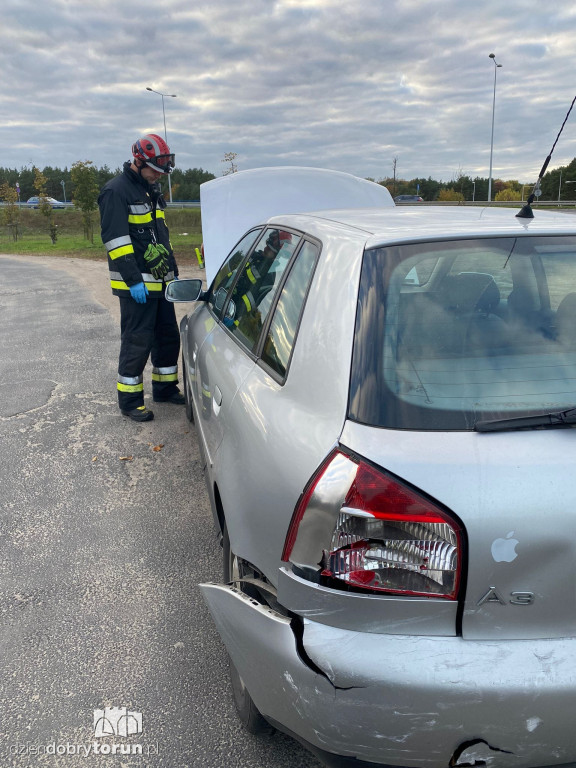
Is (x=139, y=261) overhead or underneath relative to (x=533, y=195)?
underneath

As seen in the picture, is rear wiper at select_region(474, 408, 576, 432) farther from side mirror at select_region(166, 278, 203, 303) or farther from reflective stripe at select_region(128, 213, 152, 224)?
reflective stripe at select_region(128, 213, 152, 224)

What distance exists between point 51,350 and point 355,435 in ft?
22.8

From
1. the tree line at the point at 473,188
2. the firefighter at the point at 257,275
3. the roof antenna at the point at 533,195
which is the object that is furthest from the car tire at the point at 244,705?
the tree line at the point at 473,188

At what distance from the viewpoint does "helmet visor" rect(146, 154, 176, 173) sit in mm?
5079

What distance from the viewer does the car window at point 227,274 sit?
3.52 meters

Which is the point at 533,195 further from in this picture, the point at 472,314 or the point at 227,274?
the point at 227,274

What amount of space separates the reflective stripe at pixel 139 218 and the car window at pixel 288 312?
327cm

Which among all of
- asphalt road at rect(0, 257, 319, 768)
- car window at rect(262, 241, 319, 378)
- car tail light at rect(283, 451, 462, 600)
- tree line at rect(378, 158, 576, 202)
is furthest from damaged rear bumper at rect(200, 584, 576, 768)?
tree line at rect(378, 158, 576, 202)

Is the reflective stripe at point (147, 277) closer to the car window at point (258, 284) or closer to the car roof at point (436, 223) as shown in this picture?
the car window at point (258, 284)

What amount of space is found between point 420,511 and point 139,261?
14.6ft

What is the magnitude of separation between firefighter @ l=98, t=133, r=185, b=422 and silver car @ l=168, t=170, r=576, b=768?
11.4 feet

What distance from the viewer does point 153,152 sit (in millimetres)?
5047

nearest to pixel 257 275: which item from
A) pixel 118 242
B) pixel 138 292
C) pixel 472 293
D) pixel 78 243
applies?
pixel 472 293

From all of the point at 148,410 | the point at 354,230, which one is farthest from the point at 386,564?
the point at 148,410
